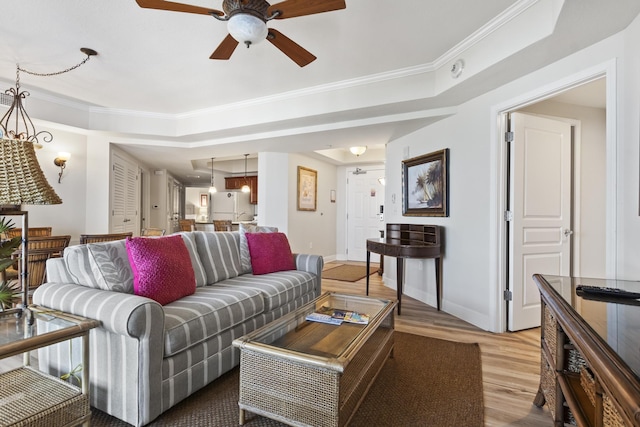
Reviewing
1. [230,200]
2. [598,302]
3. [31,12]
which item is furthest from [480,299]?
[230,200]

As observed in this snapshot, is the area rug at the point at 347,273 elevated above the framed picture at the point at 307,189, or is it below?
below

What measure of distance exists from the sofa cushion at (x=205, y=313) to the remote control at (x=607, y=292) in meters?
1.86

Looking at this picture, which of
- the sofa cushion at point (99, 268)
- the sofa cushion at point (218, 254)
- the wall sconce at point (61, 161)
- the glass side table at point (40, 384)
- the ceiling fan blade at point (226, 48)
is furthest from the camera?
the wall sconce at point (61, 161)

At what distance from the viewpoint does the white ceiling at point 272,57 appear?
7.30ft

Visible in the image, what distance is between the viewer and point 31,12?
2318mm

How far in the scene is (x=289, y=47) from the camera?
2.21 metres

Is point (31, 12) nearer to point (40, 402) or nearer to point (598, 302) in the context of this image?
point (40, 402)

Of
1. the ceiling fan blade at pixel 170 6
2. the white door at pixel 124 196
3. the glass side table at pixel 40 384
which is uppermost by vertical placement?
the ceiling fan blade at pixel 170 6

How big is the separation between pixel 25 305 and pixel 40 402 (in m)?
0.50

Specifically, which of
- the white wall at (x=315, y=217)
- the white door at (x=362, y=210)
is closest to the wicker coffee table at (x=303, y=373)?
the white wall at (x=315, y=217)

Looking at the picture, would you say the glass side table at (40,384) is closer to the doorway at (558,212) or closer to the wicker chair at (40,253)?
the wicker chair at (40,253)

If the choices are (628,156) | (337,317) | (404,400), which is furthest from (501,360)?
(628,156)

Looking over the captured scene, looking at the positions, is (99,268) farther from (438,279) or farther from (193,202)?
(193,202)

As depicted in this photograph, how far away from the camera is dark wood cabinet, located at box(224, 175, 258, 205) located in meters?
8.37
